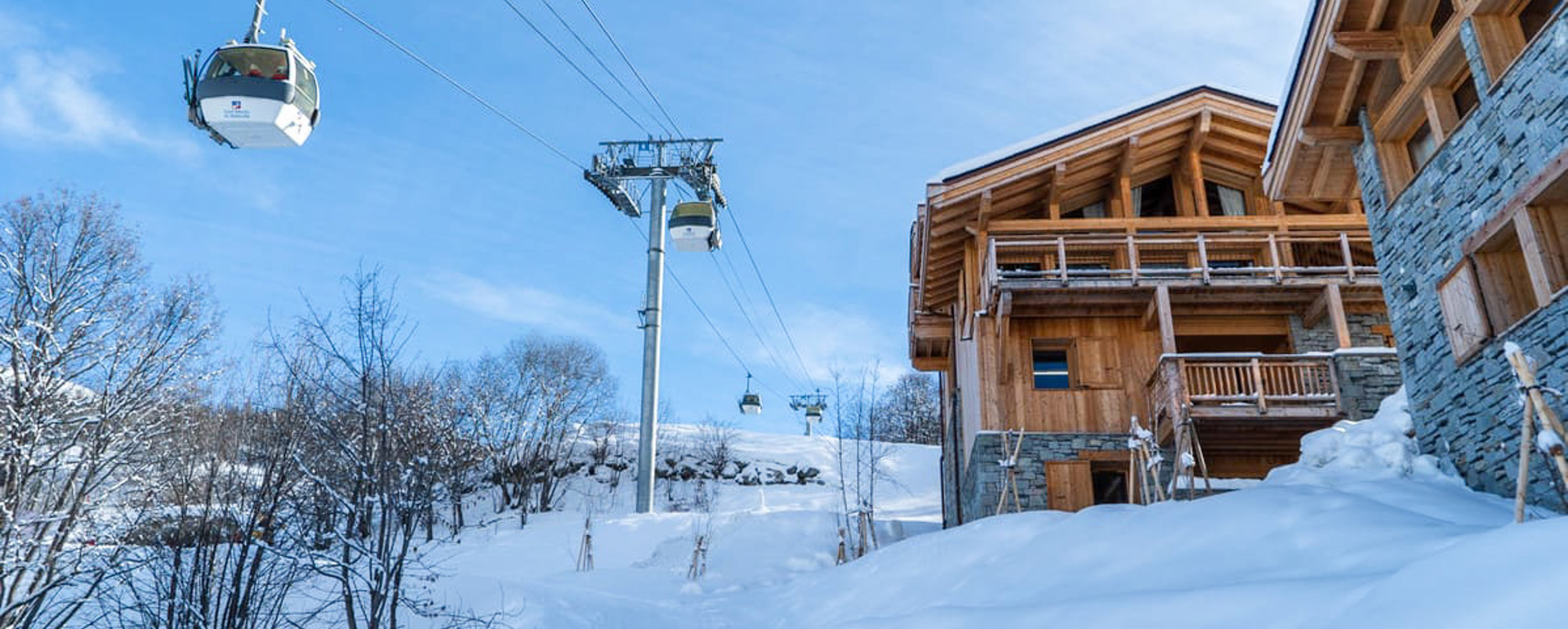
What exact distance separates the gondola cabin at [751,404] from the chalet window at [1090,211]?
13.6 meters

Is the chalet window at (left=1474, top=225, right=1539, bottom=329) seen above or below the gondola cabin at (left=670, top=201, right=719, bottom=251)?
below

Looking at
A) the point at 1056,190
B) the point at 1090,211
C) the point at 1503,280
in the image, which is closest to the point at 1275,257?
the point at 1090,211

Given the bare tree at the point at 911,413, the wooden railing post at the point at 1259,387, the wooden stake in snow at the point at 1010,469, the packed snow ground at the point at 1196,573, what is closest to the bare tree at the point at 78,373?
the packed snow ground at the point at 1196,573

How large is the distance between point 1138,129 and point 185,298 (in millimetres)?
16664

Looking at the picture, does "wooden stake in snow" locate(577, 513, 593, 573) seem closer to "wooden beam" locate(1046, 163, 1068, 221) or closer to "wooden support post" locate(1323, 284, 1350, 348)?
"wooden beam" locate(1046, 163, 1068, 221)

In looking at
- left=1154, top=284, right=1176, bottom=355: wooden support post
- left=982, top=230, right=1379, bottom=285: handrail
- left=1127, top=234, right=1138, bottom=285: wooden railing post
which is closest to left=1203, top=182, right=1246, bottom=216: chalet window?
left=982, top=230, right=1379, bottom=285: handrail

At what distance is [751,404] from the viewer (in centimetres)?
2966

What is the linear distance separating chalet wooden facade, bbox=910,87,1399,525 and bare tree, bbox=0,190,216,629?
41.6 feet

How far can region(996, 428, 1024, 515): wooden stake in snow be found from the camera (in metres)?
14.1

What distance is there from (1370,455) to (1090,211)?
9003 millimetres

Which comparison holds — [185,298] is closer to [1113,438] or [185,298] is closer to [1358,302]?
[1113,438]

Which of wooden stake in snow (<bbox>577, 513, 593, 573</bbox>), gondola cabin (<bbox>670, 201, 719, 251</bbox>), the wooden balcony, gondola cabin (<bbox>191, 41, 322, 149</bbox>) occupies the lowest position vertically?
wooden stake in snow (<bbox>577, 513, 593, 573</bbox>)

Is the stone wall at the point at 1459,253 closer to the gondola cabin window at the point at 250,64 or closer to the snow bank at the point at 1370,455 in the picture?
the snow bank at the point at 1370,455

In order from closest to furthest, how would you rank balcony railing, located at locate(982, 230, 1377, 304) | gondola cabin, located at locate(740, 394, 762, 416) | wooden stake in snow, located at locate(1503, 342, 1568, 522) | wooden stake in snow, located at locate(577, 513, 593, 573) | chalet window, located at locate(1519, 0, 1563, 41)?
wooden stake in snow, located at locate(1503, 342, 1568, 522) → chalet window, located at locate(1519, 0, 1563, 41) → balcony railing, located at locate(982, 230, 1377, 304) → wooden stake in snow, located at locate(577, 513, 593, 573) → gondola cabin, located at locate(740, 394, 762, 416)
